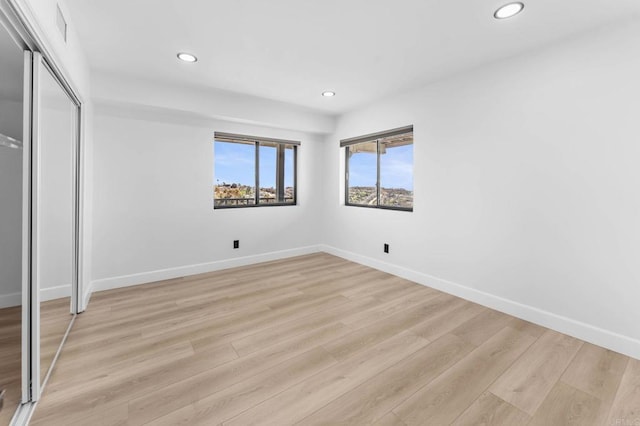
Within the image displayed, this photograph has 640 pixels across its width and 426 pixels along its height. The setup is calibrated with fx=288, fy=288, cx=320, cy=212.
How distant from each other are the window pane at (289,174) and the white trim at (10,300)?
3.53m

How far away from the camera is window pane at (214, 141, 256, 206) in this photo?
4.12m

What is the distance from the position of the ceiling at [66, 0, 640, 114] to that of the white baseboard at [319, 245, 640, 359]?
2.26 meters

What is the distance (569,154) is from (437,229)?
1364mm

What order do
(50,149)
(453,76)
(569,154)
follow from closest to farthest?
(50,149) < (569,154) < (453,76)

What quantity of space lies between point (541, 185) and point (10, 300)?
A: 367cm

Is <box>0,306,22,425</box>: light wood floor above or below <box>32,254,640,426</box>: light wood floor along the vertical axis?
above

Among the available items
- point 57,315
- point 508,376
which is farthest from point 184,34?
point 508,376

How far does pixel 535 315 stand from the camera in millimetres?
2523

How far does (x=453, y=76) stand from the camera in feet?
10.1

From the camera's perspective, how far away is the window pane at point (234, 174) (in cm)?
412

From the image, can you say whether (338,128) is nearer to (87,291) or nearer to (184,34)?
(184,34)

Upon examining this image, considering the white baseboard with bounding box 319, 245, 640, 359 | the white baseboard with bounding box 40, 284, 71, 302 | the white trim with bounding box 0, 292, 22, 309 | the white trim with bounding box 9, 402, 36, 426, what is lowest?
the white trim with bounding box 9, 402, 36, 426

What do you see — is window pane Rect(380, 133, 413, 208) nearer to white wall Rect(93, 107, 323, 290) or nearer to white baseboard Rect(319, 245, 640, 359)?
white baseboard Rect(319, 245, 640, 359)

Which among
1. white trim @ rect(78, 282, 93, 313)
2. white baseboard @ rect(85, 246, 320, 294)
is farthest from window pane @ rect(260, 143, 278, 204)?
white trim @ rect(78, 282, 93, 313)
